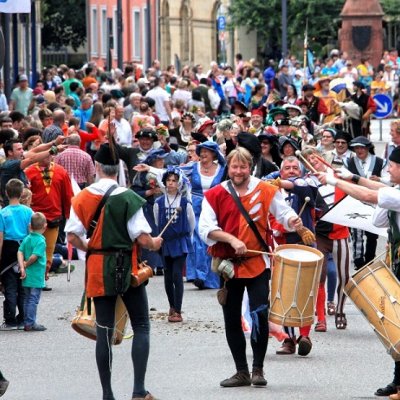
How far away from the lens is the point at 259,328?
1160 centimetres

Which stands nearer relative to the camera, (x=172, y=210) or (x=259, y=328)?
(x=259, y=328)

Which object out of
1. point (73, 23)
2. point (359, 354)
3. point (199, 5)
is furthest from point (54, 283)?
point (73, 23)

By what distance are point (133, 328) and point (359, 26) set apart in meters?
40.4

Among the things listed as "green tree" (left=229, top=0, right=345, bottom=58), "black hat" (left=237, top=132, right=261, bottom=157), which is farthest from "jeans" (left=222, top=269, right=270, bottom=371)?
"green tree" (left=229, top=0, right=345, bottom=58)

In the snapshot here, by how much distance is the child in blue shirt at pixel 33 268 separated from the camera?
15.0m

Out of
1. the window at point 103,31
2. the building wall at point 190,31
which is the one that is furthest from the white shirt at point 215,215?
the window at point 103,31

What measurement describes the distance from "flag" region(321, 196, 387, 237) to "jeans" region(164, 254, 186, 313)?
2.21m

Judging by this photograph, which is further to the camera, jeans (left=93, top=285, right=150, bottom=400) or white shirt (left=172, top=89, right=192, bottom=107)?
white shirt (left=172, top=89, right=192, bottom=107)

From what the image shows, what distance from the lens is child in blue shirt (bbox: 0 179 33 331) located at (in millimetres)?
15156

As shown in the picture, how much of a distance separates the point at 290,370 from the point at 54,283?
682cm

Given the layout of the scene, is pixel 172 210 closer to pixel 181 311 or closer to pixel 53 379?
pixel 181 311

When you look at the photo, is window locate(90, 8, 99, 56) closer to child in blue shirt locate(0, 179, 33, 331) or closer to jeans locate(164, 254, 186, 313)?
jeans locate(164, 254, 186, 313)

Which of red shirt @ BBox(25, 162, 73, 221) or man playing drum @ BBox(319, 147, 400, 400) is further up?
man playing drum @ BBox(319, 147, 400, 400)

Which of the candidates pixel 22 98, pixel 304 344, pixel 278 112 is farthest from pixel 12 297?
pixel 22 98
